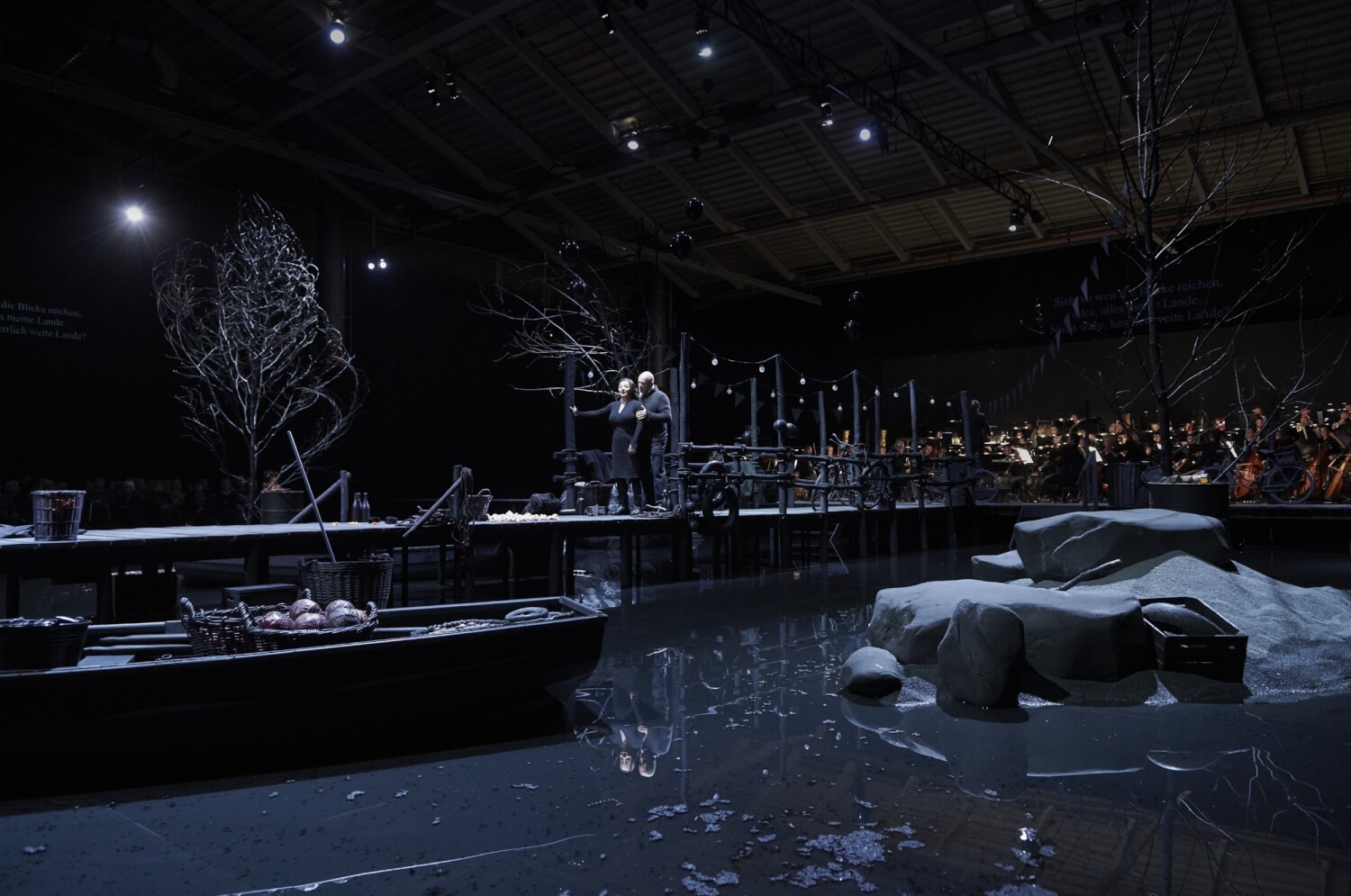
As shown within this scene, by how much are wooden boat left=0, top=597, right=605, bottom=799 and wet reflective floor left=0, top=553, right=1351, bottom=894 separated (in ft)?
0.25

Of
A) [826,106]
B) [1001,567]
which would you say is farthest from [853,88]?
[1001,567]

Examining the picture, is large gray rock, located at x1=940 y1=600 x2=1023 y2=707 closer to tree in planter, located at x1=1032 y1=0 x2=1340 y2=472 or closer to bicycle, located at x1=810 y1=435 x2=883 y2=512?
tree in planter, located at x1=1032 y1=0 x2=1340 y2=472

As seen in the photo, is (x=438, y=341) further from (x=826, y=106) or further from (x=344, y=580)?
(x=344, y=580)

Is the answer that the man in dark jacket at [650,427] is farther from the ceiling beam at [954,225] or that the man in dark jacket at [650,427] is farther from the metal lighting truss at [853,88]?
the ceiling beam at [954,225]

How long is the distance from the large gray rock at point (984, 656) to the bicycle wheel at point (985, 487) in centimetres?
965

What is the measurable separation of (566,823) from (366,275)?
12.6 metres

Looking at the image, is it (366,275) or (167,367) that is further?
(366,275)

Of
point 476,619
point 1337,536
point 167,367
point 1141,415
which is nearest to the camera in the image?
point 476,619

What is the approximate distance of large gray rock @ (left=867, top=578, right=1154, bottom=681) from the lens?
3.70 metres

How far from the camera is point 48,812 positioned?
7.81 feet

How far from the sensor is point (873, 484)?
1062 centimetres

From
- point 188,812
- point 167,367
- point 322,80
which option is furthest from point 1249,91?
point 167,367

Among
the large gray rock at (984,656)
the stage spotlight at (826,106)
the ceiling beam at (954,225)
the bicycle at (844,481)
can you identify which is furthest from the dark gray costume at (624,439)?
the ceiling beam at (954,225)

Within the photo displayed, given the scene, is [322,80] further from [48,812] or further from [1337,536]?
[1337,536]
